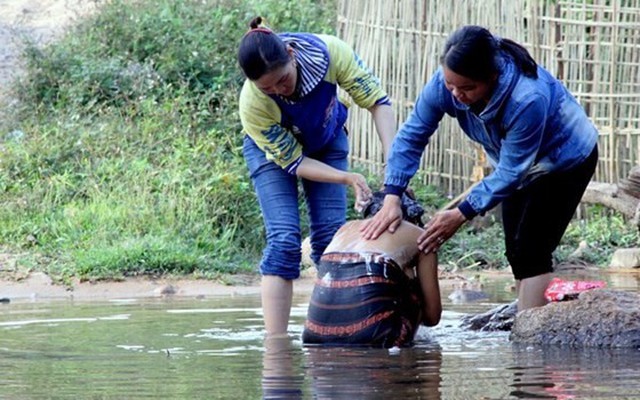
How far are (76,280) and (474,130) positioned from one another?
14.5 ft

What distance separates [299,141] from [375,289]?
103cm

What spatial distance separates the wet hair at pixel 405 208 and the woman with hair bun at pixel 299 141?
0.04 meters

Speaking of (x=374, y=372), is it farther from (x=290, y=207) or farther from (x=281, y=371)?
(x=290, y=207)

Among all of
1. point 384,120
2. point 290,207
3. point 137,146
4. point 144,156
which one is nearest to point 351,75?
point 384,120

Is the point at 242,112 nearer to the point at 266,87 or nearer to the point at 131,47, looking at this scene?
the point at 266,87

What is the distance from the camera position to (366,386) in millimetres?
5344

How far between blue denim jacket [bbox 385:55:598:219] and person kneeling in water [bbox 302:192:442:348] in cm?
30

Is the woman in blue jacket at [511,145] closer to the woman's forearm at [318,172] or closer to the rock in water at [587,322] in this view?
the rock in water at [587,322]

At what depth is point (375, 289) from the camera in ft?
20.6

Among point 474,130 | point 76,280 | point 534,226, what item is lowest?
point 76,280

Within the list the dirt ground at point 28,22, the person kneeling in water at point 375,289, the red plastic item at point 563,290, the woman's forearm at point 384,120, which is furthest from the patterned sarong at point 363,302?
the dirt ground at point 28,22

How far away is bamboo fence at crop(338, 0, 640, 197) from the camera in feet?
39.0

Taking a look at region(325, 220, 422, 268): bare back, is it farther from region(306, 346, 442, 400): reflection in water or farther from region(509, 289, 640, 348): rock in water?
region(509, 289, 640, 348): rock in water

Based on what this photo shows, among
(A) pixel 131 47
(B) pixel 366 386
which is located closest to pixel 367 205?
(B) pixel 366 386
